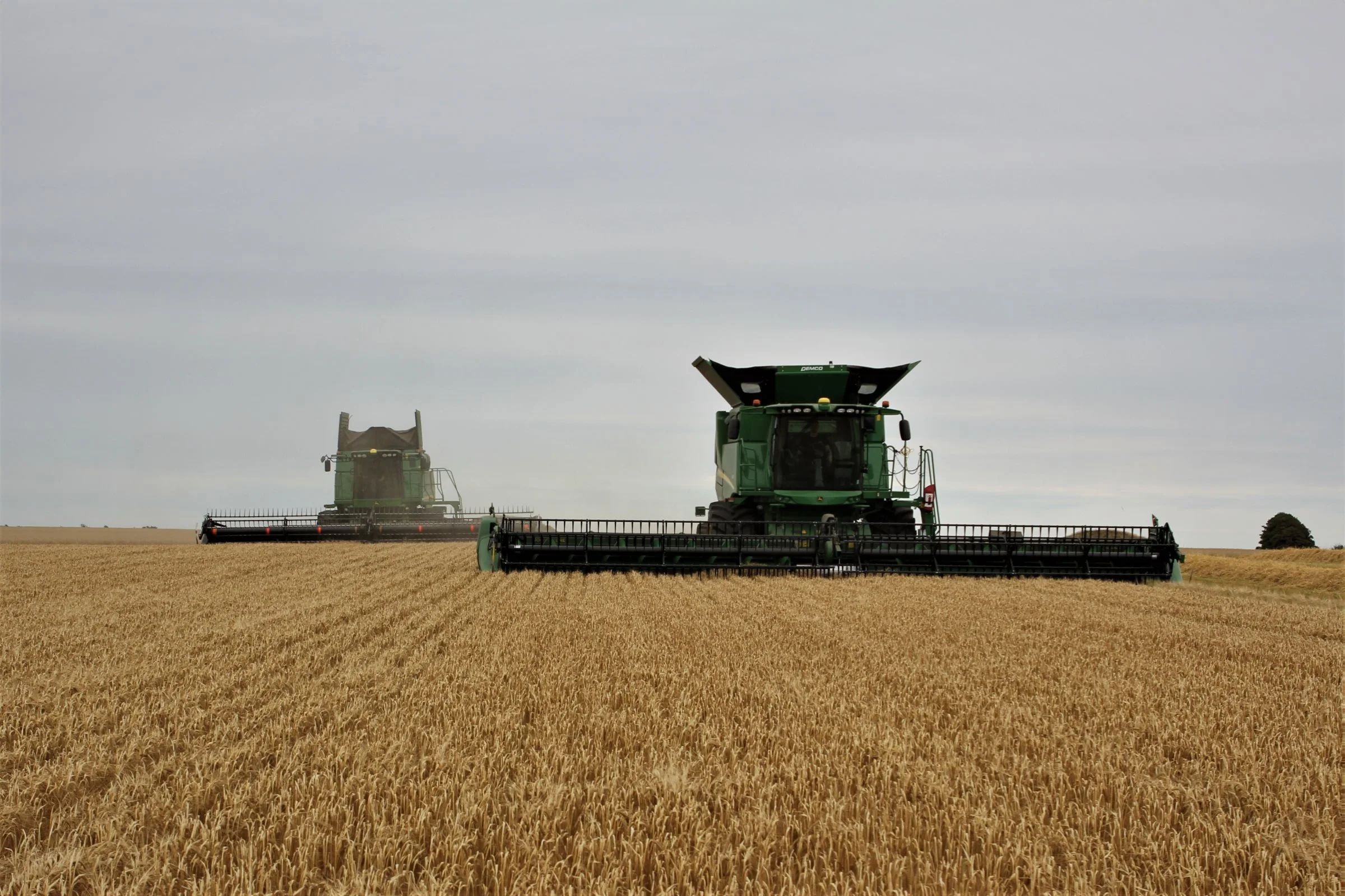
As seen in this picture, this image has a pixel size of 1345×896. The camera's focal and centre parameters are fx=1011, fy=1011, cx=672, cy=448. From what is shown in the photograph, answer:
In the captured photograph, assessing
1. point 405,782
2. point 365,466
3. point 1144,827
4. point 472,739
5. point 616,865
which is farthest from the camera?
point 365,466

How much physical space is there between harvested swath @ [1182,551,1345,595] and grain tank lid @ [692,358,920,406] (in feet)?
31.7

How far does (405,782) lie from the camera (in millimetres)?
3955

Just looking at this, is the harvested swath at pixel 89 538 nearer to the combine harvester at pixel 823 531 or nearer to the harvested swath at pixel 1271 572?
the combine harvester at pixel 823 531

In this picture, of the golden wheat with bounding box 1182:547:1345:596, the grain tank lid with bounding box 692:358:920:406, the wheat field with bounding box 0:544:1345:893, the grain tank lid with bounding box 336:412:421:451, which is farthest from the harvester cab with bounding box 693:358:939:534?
the grain tank lid with bounding box 336:412:421:451

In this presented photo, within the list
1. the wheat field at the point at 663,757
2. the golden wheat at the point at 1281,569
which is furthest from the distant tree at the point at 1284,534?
the wheat field at the point at 663,757

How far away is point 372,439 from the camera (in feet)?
94.0

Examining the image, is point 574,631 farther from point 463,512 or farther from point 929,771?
point 463,512

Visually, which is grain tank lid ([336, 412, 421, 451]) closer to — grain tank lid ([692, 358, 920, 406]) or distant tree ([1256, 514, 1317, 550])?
grain tank lid ([692, 358, 920, 406])

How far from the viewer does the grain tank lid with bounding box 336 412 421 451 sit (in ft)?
94.0

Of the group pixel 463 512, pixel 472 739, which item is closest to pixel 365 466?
pixel 463 512

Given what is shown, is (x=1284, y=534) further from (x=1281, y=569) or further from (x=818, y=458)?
(x=818, y=458)

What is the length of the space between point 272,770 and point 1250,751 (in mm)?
4368

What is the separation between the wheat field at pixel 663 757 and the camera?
10.5 feet

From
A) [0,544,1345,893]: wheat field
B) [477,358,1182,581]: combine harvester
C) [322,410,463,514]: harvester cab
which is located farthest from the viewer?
[322,410,463,514]: harvester cab
